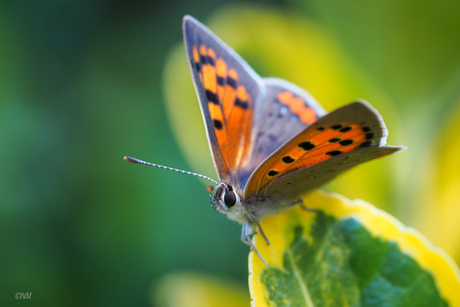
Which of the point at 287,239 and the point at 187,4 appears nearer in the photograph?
the point at 287,239

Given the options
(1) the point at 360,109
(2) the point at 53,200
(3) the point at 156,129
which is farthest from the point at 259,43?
(2) the point at 53,200

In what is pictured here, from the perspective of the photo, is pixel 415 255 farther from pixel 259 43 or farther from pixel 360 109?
pixel 259 43

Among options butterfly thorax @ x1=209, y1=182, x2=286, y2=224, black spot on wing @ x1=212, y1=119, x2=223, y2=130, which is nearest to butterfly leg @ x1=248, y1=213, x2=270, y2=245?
butterfly thorax @ x1=209, y1=182, x2=286, y2=224

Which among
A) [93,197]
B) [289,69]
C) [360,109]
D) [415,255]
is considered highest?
[289,69]

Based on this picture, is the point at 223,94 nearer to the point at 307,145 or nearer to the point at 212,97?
the point at 212,97

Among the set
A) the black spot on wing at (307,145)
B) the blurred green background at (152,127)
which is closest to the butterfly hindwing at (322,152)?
the black spot on wing at (307,145)

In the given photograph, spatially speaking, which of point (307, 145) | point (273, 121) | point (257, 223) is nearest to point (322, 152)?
point (307, 145)

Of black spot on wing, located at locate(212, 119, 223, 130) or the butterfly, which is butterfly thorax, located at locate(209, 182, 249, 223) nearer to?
the butterfly
